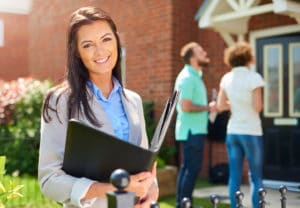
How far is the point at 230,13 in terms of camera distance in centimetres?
675

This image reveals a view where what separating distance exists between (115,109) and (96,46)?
0.26m

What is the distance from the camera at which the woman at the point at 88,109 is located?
1.57 metres

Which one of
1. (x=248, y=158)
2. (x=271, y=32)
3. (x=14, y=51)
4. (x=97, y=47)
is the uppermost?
(x=271, y=32)

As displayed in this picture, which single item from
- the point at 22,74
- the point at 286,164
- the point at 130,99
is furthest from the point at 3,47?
the point at 130,99

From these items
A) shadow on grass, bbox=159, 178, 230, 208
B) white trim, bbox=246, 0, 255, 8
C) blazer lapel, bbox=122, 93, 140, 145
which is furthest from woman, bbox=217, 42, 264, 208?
blazer lapel, bbox=122, 93, 140, 145

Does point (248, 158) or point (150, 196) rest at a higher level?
point (150, 196)

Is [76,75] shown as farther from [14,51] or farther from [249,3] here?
[14,51]

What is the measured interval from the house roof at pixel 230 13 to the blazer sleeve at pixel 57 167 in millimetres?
5014

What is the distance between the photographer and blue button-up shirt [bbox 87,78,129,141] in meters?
1.75

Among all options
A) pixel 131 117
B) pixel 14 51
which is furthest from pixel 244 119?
pixel 14 51

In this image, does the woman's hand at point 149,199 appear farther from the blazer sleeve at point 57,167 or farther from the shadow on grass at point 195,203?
the shadow on grass at point 195,203

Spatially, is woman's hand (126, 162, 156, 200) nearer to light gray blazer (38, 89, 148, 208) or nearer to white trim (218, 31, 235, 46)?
light gray blazer (38, 89, 148, 208)

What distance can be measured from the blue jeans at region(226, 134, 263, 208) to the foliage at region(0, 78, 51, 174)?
3930mm

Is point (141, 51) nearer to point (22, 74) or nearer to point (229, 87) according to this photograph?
point (229, 87)
